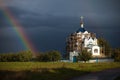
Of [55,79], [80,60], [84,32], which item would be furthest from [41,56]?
[55,79]

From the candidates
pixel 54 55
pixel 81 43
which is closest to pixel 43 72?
pixel 54 55

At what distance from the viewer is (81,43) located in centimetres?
11062

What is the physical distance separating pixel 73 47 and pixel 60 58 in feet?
43.4

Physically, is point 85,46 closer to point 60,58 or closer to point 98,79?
point 60,58

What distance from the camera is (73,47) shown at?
110m

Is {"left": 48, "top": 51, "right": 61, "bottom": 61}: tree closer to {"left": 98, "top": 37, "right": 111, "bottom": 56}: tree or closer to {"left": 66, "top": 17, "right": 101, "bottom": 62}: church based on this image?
{"left": 66, "top": 17, "right": 101, "bottom": 62}: church

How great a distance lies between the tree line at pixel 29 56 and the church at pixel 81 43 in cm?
580

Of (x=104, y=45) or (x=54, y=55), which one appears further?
(x=104, y=45)

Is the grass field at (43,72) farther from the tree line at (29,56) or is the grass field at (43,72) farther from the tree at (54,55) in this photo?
the tree line at (29,56)

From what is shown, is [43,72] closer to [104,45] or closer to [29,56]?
[29,56]

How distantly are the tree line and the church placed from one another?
229 inches

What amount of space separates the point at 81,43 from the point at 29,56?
62.9 ft

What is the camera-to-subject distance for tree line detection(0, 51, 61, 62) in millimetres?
96438

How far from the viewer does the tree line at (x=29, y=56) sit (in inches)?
3797
